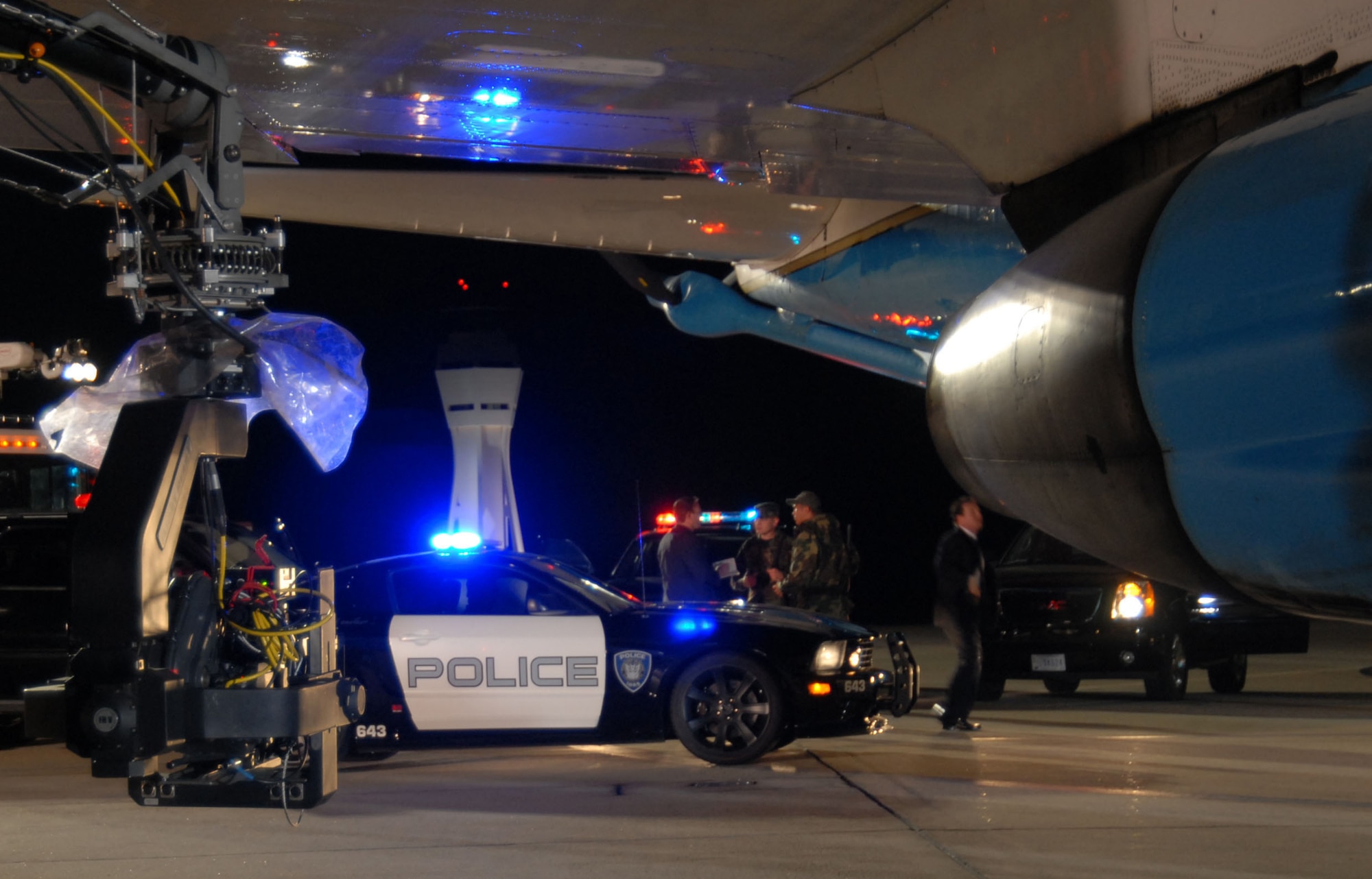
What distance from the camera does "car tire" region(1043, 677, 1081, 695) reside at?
13.0m

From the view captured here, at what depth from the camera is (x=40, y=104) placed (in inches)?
236

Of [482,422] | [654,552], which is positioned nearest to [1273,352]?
[654,552]

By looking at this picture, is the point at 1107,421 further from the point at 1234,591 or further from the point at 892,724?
the point at 892,724

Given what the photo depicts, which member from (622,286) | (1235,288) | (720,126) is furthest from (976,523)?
(622,286)

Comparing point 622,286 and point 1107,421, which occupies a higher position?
point 622,286

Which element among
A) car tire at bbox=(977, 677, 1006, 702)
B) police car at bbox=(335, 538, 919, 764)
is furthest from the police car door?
car tire at bbox=(977, 677, 1006, 702)

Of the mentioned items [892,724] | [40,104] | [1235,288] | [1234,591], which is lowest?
[892,724]

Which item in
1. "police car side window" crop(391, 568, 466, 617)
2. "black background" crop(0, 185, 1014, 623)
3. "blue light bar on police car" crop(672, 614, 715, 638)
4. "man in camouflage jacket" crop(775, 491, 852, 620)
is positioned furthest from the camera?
"black background" crop(0, 185, 1014, 623)

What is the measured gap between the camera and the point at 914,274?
25.8 ft

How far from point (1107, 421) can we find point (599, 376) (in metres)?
39.2

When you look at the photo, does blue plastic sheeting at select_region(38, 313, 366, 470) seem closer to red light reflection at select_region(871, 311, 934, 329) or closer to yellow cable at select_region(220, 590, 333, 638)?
yellow cable at select_region(220, 590, 333, 638)

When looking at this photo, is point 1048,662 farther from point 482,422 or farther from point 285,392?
point 482,422

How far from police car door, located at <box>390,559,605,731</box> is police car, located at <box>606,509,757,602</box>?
5.37m

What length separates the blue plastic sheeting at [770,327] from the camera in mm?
10305
